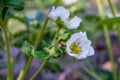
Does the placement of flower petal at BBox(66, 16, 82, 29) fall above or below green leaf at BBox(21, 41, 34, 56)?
above

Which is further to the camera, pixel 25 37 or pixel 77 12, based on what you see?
pixel 77 12

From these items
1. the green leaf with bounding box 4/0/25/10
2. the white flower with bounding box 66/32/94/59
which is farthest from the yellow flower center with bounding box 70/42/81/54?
the green leaf with bounding box 4/0/25/10

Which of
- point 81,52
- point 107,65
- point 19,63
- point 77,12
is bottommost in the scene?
point 107,65

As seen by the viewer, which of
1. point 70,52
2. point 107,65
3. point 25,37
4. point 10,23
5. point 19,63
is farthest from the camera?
point 107,65

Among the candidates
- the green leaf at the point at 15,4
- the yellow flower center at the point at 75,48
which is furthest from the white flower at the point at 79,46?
the green leaf at the point at 15,4

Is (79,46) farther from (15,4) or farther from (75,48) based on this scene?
(15,4)

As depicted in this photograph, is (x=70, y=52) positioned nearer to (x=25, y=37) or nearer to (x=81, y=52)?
(x=81, y=52)

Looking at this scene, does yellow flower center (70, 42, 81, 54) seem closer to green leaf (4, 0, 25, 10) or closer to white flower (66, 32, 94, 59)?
white flower (66, 32, 94, 59)

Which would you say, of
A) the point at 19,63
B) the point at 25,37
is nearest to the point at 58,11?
the point at 25,37
